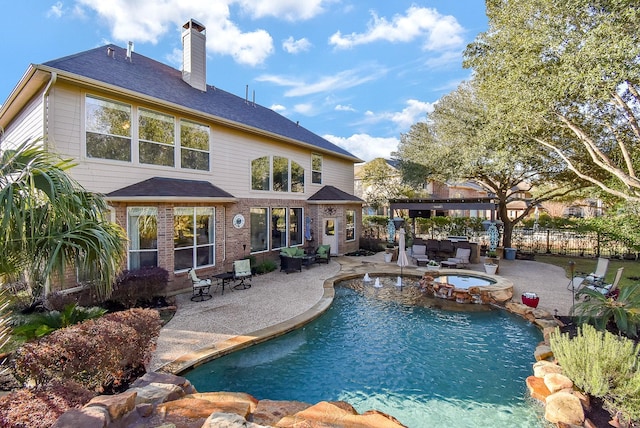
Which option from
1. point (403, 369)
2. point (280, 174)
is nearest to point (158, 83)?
point (280, 174)

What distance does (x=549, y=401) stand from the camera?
4.64m

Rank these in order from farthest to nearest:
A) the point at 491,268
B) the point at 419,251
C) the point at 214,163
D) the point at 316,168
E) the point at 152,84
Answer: the point at 316,168 < the point at 419,251 < the point at 491,268 < the point at 214,163 < the point at 152,84

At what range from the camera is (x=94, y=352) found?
4.32 m

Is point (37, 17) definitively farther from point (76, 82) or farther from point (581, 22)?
point (581, 22)

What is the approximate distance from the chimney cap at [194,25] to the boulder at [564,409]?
57.9 ft

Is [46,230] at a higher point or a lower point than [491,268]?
higher

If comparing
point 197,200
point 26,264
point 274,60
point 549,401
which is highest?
point 274,60

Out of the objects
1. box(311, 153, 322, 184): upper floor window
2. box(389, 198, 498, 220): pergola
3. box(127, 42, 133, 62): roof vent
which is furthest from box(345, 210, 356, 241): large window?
box(127, 42, 133, 62): roof vent

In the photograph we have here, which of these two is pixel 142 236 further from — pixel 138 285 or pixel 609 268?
pixel 609 268

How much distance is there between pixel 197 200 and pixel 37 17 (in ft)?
34.7

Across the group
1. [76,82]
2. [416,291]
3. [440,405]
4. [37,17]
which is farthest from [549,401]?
[37,17]

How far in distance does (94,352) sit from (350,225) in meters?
16.3

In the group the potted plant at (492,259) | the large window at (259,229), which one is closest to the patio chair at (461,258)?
the potted plant at (492,259)

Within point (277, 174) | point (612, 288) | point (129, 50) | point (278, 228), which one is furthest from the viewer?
point (278, 228)
